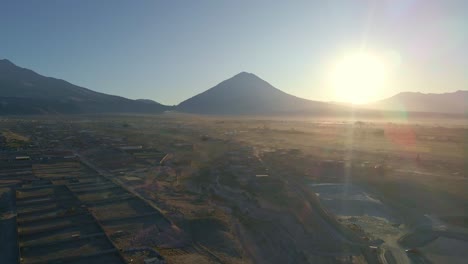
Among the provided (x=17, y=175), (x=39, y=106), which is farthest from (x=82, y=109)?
(x=17, y=175)

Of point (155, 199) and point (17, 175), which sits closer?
point (155, 199)

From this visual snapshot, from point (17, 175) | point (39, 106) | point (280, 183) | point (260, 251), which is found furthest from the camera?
point (39, 106)

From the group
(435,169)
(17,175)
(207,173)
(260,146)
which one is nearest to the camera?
(17,175)

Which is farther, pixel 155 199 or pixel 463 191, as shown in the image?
pixel 463 191

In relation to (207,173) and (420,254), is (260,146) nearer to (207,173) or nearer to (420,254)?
(207,173)

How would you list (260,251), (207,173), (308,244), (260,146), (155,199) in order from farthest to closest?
(260,146) → (207,173) → (155,199) → (308,244) → (260,251)

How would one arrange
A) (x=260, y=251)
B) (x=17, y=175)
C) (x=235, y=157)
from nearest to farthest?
(x=260, y=251) → (x=17, y=175) → (x=235, y=157)

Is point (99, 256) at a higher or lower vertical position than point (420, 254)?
higher

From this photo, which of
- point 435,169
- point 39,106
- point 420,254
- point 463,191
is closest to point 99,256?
point 420,254

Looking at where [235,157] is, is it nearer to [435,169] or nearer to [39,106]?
[435,169]
